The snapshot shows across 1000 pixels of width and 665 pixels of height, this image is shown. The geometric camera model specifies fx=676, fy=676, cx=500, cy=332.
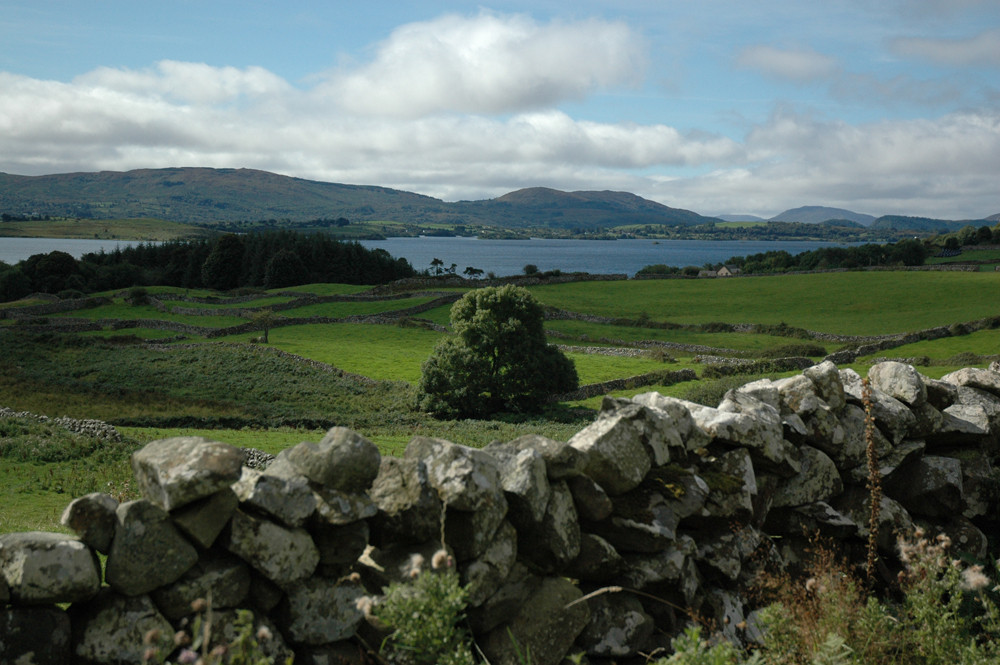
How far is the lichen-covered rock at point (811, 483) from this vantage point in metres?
6.53

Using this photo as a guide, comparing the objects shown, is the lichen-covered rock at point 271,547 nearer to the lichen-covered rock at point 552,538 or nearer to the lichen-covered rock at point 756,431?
the lichen-covered rock at point 552,538

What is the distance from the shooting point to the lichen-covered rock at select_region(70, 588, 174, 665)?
3.84 meters

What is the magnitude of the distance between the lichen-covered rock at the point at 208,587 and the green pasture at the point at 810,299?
228 feet

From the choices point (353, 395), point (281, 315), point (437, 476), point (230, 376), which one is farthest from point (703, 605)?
point (281, 315)

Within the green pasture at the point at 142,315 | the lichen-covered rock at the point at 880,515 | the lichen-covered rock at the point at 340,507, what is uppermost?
the lichen-covered rock at the point at 340,507

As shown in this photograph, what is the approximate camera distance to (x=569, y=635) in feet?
15.9

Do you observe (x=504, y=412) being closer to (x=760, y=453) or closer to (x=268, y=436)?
(x=268, y=436)

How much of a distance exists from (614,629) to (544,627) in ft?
1.94

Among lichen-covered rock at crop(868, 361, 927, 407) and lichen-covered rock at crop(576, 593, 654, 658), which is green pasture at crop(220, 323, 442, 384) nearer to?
lichen-covered rock at crop(868, 361, 927, 407)

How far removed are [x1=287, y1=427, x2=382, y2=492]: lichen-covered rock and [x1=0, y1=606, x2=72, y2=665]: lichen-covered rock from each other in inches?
60.7

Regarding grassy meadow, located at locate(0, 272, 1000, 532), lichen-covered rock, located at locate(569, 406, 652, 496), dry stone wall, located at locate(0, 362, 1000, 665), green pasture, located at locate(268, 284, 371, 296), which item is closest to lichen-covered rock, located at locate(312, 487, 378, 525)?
dry stone wall, located at locate(0, 362, 1000, 665)

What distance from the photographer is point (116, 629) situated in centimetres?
386

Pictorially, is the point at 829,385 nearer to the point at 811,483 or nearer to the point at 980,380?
the point at 811,483

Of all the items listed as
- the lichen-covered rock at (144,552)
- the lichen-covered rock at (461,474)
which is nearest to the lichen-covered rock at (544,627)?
the lichen-covered rock at (461,474)
